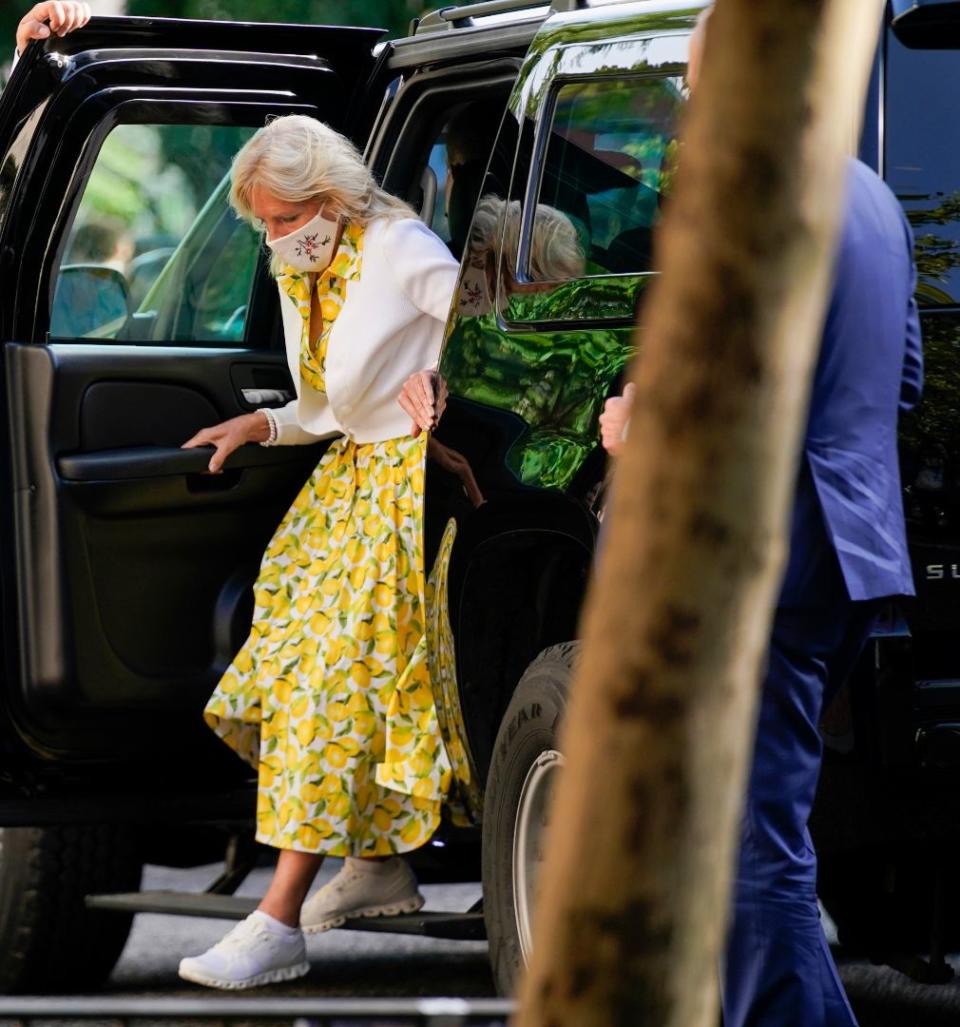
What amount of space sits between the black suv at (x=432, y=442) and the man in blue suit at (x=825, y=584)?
23 centimetres

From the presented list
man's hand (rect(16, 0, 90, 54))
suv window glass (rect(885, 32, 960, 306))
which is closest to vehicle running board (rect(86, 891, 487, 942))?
suv window glass (rect(885, 32, 960, 306))

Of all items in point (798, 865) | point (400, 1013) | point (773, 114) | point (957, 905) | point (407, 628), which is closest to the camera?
point (773, 114)

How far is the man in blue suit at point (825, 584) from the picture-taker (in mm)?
3146

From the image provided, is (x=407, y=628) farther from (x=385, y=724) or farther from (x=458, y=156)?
(x=458, y=156)

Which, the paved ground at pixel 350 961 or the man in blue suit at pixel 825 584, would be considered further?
the paved ground at pixel 350 961

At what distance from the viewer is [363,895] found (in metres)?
4.95

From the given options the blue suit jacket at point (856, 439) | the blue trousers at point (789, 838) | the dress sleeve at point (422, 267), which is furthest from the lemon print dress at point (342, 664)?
the blue suit jacket at point (856, 439)

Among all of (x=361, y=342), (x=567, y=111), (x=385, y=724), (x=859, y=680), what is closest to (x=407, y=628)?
(x=385, y=724)

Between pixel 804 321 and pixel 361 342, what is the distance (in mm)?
3317

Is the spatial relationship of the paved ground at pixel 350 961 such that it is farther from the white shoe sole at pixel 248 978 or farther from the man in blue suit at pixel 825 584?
the man in blue suit at pixel 825 584

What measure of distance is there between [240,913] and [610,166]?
1.91 meters

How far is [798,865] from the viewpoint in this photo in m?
3.24

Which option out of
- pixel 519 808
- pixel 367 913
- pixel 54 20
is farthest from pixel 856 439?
pixel 54 20

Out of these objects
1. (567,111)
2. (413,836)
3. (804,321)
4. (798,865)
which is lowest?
(413,836)
